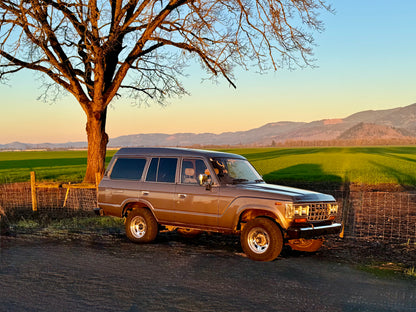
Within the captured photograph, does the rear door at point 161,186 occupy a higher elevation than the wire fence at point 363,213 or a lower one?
higher

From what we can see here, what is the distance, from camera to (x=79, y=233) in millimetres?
11812

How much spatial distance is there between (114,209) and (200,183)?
8.80 feet

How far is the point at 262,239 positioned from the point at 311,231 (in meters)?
0.92

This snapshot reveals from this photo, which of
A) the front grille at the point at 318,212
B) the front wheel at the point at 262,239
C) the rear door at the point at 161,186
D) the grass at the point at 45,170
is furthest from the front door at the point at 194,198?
Result: the grass at the point at 45,170

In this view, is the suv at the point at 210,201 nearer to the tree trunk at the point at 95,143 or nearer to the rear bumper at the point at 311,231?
the rear bumper at the point at 311,231

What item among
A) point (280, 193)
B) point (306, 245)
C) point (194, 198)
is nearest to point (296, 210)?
point (280, 193)

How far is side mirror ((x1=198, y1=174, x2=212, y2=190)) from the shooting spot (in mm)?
9209

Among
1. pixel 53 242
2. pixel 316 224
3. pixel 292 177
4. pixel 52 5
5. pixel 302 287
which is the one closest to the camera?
pixel 302 287

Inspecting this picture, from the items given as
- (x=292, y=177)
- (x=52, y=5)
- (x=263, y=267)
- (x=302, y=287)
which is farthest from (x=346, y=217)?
(x=292, y=177)

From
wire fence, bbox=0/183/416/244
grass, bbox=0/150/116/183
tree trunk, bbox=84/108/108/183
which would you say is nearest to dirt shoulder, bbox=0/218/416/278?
wire fence, bbox=0/183/416/244

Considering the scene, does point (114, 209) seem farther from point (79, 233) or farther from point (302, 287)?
point (302, 287)

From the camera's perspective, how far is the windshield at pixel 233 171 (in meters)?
9.85

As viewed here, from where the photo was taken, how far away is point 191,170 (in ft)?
33.4

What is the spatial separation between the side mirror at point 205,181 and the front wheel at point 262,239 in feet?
3.94
